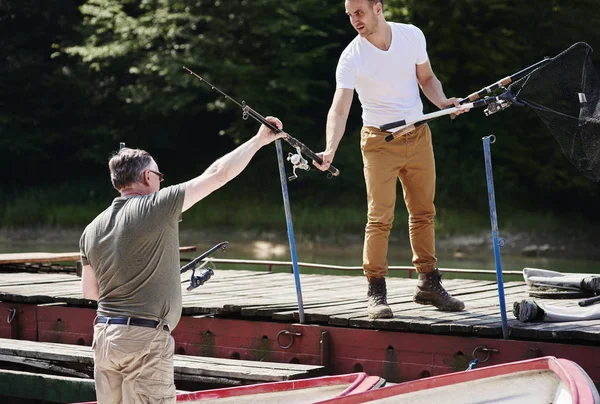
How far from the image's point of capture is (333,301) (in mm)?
8477

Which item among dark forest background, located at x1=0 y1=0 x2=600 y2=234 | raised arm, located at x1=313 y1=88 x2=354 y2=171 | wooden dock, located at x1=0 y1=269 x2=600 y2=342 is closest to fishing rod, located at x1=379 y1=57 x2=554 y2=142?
raised arm, located at x1=313 y1=88 x2=354 y2=171

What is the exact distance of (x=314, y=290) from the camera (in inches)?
376

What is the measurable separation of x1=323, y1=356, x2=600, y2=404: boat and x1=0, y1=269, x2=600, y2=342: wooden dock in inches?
20.9

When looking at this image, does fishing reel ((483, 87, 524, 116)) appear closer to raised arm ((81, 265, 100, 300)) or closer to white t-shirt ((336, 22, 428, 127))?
white t-shirt ((336, 22, 428, 127))

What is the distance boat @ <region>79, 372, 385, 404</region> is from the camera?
21.6 ft

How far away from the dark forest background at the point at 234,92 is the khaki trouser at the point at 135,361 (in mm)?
24617

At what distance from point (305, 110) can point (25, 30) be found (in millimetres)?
9309

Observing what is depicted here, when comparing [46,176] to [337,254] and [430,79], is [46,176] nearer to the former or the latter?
[337,254]

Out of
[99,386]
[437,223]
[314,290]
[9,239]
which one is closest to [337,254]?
[437,223]

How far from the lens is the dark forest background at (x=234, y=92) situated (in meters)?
29.5

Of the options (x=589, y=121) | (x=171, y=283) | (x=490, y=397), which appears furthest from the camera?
(x=589, y=121)

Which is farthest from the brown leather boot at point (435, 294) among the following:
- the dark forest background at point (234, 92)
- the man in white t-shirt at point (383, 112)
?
the dark forest background at point (234, 92)

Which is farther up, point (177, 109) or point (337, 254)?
point (177, 109)

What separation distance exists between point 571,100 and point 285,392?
8.61ft
